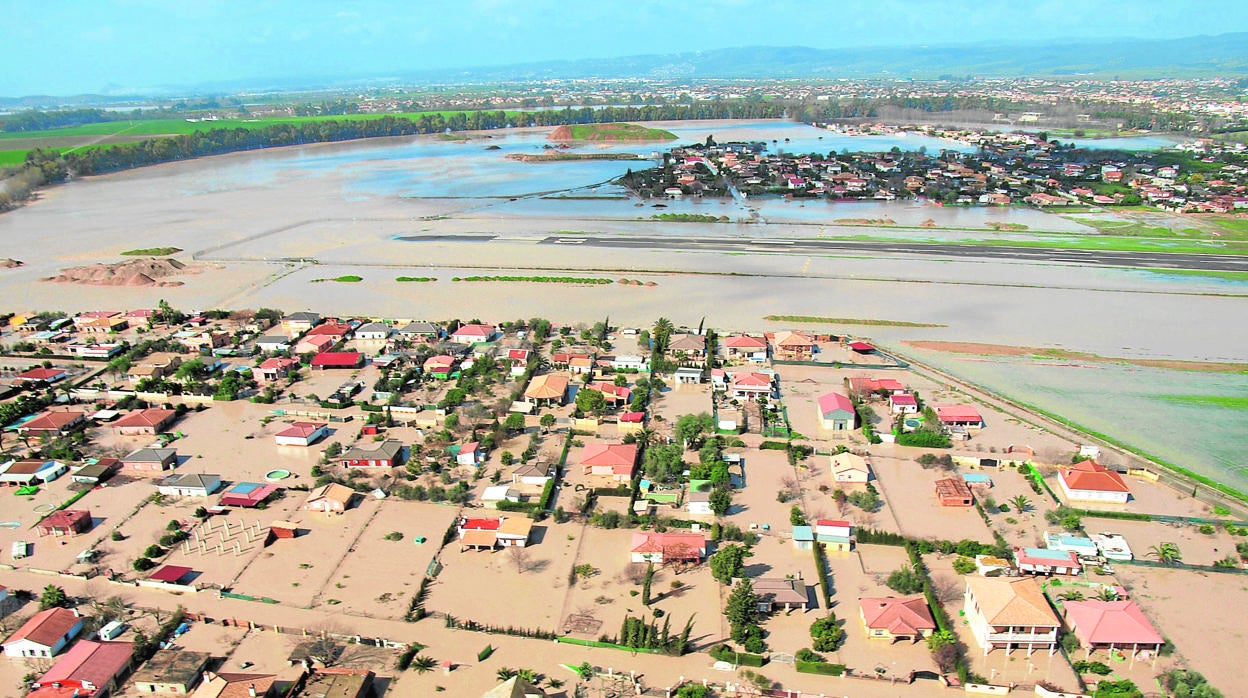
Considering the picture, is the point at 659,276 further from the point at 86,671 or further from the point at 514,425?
the point at 86,671

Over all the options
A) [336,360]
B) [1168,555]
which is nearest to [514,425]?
[336,360]

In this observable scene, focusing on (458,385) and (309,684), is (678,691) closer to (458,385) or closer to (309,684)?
(309,684)

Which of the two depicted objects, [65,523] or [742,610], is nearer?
[742,610]

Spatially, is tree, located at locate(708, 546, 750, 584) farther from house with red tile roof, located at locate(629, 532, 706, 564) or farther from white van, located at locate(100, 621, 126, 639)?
white van, located at locate(100, 621, 126, 639)

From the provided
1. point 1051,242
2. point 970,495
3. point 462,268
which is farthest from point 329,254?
point 1051,242

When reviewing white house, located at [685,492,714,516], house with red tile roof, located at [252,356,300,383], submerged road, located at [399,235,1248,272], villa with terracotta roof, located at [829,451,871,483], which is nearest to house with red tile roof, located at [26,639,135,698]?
white house, located at [685,492,714,516]

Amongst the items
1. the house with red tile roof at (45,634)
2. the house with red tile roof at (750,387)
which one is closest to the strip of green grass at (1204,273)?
the house with red tile roof at (750,387)

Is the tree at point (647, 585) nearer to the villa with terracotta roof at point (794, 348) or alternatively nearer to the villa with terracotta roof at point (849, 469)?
the villa with terracotta roof at point (849, 469)
